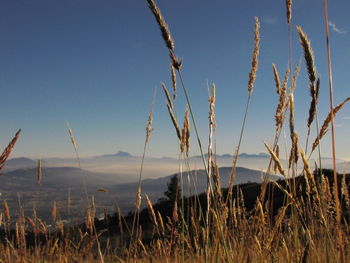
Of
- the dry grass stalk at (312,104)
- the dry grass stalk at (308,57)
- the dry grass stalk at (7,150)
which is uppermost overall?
the dry grass stalk at (308,57)

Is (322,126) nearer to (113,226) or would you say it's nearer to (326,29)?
(326,29)

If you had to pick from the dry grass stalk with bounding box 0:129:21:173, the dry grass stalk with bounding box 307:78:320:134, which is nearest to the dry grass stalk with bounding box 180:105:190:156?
the dry grass stalk with bounding box 307:78:320:134

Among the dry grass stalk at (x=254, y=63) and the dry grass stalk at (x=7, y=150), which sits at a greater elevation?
the dry grass stalk at (x=254, y=63)

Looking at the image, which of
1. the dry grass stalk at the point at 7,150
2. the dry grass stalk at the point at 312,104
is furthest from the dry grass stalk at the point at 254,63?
the dry grass stalk at the point at 7,150

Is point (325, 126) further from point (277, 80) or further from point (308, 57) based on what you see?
point (277, 80)

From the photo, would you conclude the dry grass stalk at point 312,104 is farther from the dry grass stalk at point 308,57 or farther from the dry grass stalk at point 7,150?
the dry grass stalk at point 7,150

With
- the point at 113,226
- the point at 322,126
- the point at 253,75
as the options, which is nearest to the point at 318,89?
the point at 322,126

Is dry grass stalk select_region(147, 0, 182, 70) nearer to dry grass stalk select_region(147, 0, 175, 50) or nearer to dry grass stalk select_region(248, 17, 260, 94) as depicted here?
dry grass stalk select_region(147, 0, 175, 50)

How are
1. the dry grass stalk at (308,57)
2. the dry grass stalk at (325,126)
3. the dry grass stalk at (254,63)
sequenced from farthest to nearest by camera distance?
the dry grass stalk at (254,63), the dry grass stalk at (325,126), the dry grass stalk at (308,57)

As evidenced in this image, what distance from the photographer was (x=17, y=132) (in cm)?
136

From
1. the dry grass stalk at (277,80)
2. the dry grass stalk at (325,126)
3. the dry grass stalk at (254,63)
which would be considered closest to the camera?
the dry grass stalk at (325,126)

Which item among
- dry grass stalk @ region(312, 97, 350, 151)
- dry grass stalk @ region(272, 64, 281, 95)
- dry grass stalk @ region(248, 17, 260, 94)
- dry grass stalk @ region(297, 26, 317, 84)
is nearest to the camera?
dry grass stalk @ region(297, 26, 317, 84)

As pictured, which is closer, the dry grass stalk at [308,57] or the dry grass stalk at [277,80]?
the dry grass stalk at [308,57]

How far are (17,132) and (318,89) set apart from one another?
3.95ft
